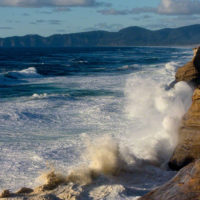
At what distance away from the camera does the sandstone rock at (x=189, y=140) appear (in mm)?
7086

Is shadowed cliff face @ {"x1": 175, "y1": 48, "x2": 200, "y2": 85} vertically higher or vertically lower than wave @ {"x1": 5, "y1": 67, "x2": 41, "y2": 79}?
higher

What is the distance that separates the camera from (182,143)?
24.2 ft

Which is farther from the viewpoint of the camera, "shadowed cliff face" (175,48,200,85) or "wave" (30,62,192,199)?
"shadowed cliff face" (175,48,200,85)

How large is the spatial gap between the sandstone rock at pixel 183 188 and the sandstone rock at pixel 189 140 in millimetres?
3361

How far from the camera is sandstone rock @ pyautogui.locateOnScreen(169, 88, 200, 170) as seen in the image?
7086 mm

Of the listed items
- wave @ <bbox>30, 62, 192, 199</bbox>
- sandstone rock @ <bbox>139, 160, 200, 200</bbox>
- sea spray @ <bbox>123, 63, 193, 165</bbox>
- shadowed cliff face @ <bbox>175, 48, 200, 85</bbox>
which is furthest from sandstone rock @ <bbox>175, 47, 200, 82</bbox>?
sandstone rock @ <bbox>139, 160, 200, 200</bbox>

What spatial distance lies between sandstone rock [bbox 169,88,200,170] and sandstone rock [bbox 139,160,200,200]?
3361 millimetres

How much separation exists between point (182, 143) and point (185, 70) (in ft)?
30.3

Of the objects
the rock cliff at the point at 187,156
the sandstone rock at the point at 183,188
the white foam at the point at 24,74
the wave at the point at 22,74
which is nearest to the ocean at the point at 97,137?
the rock cliff at the point at 187,156

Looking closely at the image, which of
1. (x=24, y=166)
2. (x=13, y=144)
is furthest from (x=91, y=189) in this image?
(x=13, y=144)

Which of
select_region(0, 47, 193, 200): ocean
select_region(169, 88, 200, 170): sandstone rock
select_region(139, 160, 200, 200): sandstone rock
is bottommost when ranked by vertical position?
select_region(0, 47, 193, 200): ocean

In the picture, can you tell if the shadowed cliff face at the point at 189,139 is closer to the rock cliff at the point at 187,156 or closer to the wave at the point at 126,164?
the rock cliff at the point at 187,156

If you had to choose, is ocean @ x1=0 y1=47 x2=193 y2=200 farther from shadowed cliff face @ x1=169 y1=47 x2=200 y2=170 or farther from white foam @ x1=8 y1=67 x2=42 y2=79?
white foam @ x1=8 y1=67 x2=42 y2=79

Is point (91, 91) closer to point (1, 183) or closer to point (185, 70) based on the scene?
point (185, 70)
